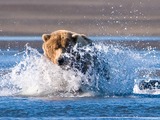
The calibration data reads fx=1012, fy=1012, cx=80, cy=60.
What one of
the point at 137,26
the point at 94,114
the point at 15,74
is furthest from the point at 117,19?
the point at 94,114

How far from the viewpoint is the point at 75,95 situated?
1483cm

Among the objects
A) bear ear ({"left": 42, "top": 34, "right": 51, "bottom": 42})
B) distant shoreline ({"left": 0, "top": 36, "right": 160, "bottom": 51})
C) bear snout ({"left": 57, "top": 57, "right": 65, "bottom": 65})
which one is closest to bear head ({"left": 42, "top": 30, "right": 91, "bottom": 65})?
bear ear ({"left": 42, "top": 34, "right": 51, "bottom": 42})

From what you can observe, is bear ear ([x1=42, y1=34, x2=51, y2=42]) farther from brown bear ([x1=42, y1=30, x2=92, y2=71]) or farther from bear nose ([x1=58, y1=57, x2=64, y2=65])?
bear nose ([x1=58, y1=57, x2=64, y2=65])

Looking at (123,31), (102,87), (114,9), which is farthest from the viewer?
(114,9)

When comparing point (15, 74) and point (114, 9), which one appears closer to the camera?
point (15, 74)

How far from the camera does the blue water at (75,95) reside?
13203 mm

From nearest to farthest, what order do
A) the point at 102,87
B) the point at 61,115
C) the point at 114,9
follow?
the point at 61,115 < the point at 102,87 < the point at 114,9

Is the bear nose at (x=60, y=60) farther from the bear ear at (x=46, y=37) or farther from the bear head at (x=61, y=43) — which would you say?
the bear ear at (x=46, y=37)

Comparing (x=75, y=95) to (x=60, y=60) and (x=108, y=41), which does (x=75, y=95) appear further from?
(x=108, y=41)

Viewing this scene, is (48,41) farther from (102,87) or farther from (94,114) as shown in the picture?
(94,114)

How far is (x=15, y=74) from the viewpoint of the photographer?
52.6ft

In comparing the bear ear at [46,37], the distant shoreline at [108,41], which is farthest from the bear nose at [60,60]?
the distant shoreline at [108,41]

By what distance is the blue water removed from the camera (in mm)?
13203

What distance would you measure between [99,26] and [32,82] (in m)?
12.7
